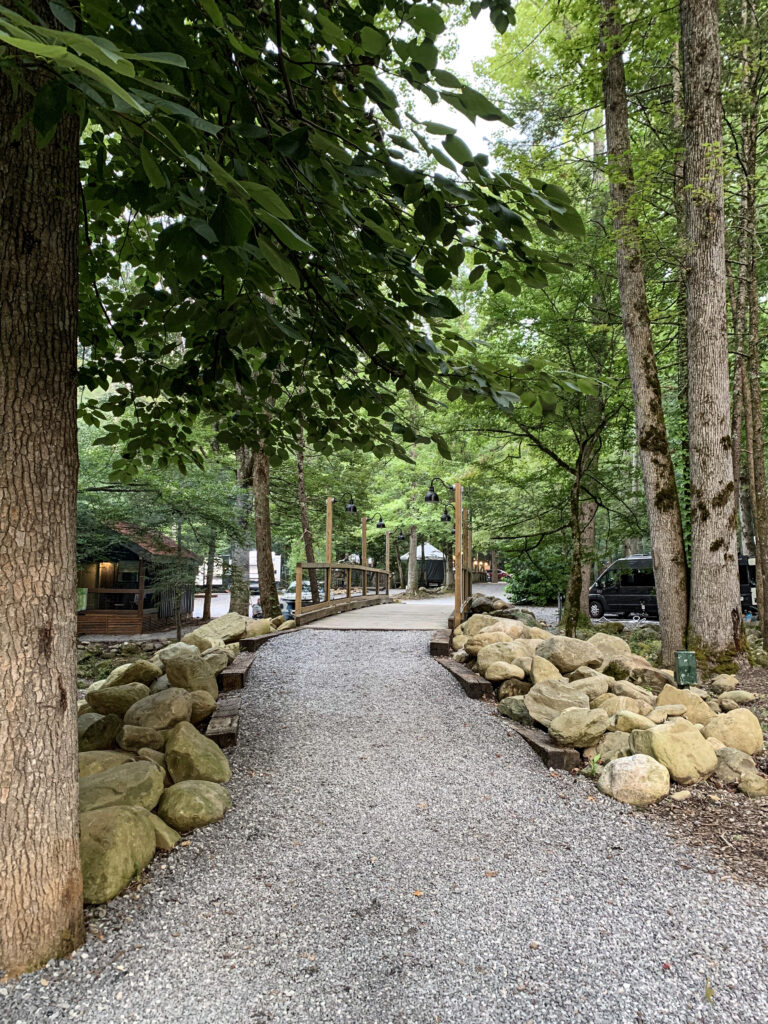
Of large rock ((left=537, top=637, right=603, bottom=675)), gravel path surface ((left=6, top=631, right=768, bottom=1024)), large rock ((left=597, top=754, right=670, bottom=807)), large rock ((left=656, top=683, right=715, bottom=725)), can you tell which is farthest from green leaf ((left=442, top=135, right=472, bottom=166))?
large rock ((left=537, top=637, right=603, bottom=675))

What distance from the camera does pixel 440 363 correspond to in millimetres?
3406

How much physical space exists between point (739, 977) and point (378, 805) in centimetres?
191

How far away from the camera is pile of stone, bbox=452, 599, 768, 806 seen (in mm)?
3920

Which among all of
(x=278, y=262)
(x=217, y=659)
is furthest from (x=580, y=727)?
(x=278, y=262)

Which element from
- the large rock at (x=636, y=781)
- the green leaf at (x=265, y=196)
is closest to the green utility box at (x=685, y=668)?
the large rock at (x=636, y=781)

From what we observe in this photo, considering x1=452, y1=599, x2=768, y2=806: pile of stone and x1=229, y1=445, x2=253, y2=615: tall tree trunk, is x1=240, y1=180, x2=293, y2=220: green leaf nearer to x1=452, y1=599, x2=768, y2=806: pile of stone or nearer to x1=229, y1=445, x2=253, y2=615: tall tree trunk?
x1=452, y1=599, x2=768, y2=806: pile of stone

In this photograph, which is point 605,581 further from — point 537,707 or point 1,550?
point 1,550

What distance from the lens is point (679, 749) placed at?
4023 millimetres

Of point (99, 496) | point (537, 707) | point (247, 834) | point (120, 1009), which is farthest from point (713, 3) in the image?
point (99, 496)

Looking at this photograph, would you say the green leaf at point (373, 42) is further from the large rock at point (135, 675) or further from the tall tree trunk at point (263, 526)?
the tall tree trunk at point (263, 526)

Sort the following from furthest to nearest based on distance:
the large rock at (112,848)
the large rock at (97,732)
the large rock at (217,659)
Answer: the large rock at (217,659) → the large rock at (97,732) → the large rock at (112,848)

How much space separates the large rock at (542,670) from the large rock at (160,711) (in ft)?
9.68

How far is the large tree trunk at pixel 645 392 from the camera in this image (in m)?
6.98

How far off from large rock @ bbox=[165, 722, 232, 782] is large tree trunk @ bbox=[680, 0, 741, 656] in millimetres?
5182
